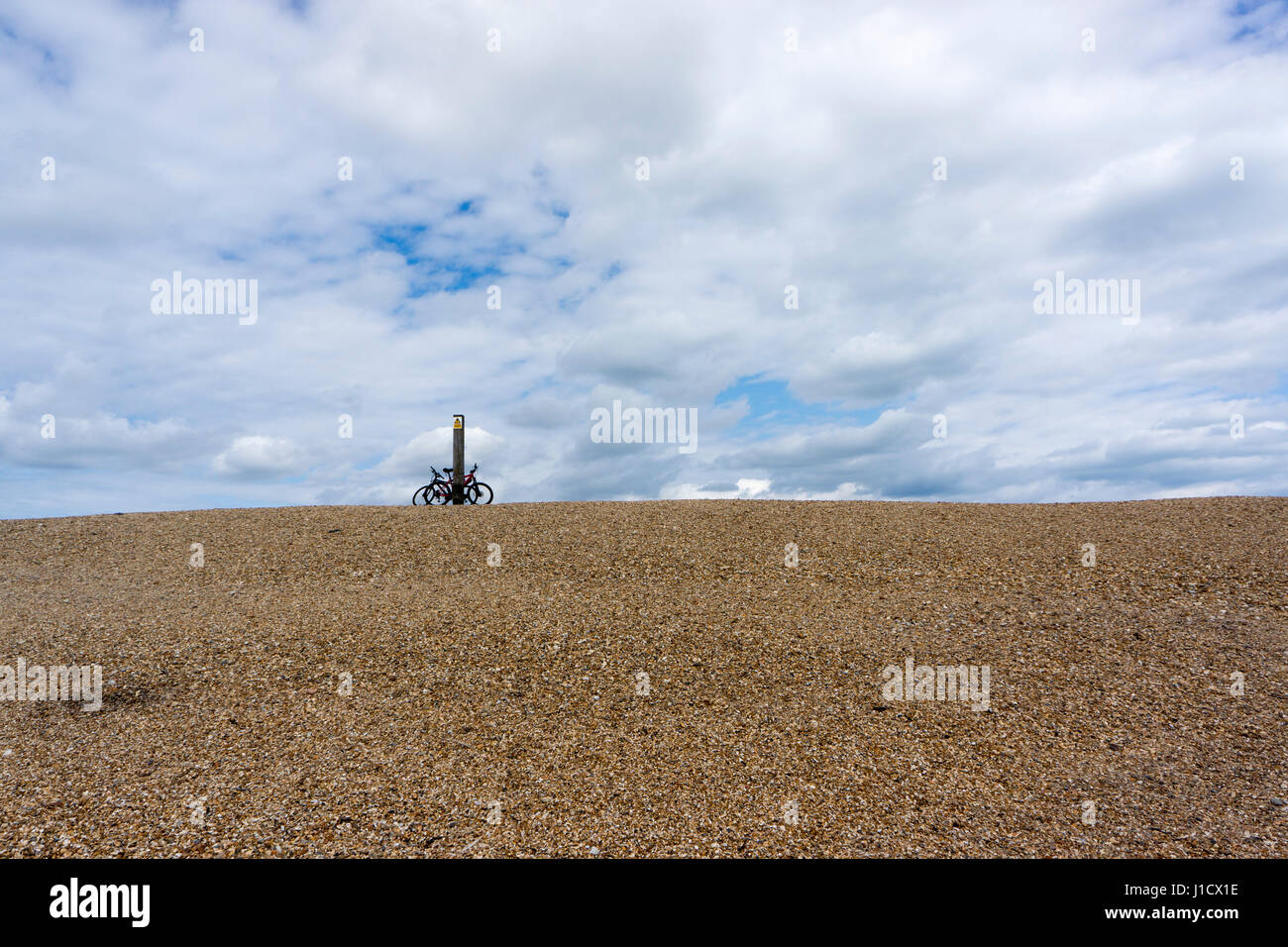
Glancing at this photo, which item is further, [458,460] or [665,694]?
[458,460]

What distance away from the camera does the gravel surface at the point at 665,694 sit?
5.87 m

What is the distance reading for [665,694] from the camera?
7.93 m

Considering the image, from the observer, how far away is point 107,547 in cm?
1416

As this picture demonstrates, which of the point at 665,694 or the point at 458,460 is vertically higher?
the point at 458,460

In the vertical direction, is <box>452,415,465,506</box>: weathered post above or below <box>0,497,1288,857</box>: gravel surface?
above

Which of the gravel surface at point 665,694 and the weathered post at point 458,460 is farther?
the weathered post at point 458,460

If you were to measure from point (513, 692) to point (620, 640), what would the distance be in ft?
5.34

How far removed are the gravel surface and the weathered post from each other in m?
6.43

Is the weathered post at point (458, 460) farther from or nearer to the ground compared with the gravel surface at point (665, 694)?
farther from the ground

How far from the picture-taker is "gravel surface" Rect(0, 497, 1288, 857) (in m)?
5.87

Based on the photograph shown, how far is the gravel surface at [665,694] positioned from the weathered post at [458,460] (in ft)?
21.1

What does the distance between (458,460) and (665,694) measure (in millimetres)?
14120
